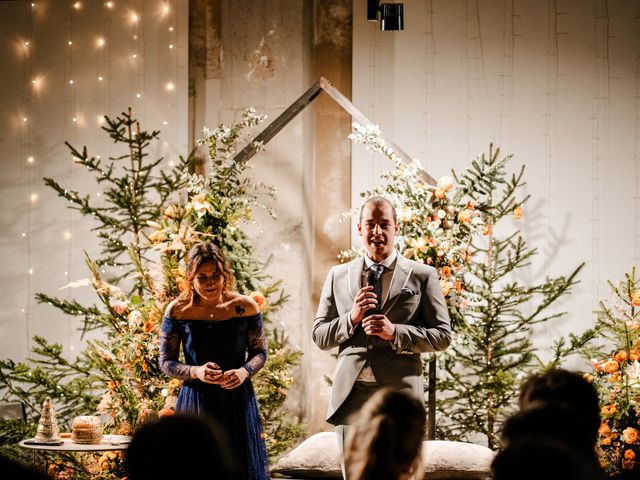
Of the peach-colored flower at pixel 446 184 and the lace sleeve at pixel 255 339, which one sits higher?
the peach-colored flower at pixel 446 184

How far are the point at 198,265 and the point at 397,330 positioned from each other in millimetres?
1003

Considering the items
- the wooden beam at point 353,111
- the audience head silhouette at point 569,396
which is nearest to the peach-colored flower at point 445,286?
the wooden beam at point 353,111

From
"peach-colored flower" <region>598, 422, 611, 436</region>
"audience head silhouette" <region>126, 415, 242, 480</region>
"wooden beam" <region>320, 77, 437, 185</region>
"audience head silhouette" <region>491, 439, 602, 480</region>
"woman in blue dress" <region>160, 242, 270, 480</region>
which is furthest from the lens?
"wooden beam" <region>320, 77, 437, 185</region>

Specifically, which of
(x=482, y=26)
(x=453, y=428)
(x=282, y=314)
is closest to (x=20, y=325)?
(x=282, y=314)

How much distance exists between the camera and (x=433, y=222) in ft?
17.9

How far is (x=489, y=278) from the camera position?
19.2ft

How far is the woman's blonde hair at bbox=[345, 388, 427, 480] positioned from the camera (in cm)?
229

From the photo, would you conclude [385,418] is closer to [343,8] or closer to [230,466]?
[230,466]

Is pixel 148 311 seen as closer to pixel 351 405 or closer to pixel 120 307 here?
pixel 120 307

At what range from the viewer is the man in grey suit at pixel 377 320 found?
386cm

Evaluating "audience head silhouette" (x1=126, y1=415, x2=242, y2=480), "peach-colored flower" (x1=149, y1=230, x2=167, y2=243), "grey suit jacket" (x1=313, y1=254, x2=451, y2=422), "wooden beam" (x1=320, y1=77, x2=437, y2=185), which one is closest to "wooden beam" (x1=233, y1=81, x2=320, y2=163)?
"wooden beam" (x1=320, y1=77, x2=437, y2=185)

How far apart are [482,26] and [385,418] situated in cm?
460

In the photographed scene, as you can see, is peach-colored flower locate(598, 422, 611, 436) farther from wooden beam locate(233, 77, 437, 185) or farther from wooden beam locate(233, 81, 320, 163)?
wooden beam locate(233, 81, 320, 163)

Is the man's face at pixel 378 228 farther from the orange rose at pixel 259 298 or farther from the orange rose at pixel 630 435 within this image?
the orange rose at pixel 630 435
